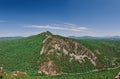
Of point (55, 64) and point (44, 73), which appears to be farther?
point (55, 64)

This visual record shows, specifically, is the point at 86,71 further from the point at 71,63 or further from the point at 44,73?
the point at 44,73

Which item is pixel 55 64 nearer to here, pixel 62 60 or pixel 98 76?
pixel 62 60

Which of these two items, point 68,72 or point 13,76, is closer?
point 13,76

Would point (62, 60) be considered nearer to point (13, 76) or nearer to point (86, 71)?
point (86, 71)

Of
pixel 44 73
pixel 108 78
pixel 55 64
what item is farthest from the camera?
pixel 55 64

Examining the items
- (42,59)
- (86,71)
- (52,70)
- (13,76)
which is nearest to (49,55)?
(42,59)

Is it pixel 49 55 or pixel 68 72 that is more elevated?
pixel 49 55

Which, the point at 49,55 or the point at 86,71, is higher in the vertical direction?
the point at 49,55

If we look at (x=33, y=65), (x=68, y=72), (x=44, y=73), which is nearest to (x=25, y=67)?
(x=33, y=65)

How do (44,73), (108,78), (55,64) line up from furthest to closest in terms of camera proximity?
(55,64), (44,73), (108,78)
